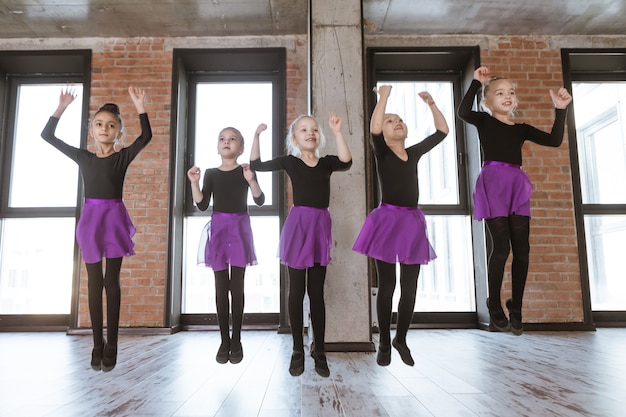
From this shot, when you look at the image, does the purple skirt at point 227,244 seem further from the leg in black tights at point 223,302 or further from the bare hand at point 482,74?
the bare hand at point 482,74

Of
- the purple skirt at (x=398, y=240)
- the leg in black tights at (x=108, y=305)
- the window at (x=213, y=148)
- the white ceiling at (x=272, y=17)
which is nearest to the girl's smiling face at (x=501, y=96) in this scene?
the purple skirt at (x=398, y=240)

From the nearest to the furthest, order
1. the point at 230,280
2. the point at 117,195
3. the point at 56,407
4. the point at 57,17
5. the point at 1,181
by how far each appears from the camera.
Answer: the point at 56,407
the point at 117,195
the point at 230,280
the point at 57,17
the point at 1,181

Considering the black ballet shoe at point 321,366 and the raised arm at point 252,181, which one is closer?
the black ballet shoe at point 321,366

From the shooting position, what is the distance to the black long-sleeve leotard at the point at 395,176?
2.31 m

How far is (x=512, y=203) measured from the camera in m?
2.33

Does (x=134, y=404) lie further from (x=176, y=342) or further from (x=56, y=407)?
(x=176, y=342)

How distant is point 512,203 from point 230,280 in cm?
151

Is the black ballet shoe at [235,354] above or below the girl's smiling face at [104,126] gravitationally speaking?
below

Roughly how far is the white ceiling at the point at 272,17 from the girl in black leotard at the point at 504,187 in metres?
2.62

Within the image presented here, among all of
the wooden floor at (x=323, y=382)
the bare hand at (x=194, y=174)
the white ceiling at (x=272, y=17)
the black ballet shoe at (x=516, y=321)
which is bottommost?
the wooden floor at (x=323, y=382)

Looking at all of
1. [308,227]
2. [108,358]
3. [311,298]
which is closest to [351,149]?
[308,227]

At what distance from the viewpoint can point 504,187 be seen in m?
2.31

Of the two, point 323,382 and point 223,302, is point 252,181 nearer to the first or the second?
point 223,302

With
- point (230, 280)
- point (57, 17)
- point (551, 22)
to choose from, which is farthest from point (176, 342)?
point (551, 22)
